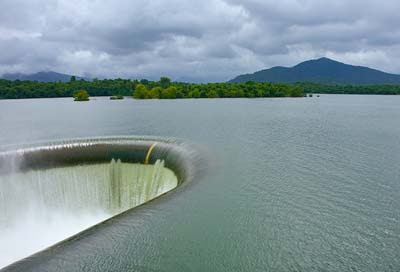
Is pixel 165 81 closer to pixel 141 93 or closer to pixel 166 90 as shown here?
pixel 141 93

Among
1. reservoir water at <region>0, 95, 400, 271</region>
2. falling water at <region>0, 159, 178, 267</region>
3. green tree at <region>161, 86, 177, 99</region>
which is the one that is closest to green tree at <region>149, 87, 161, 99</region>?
green tree at <region>161, 86, 177, 99</region>

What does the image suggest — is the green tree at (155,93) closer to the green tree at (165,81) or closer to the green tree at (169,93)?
the green tree at (169,93)

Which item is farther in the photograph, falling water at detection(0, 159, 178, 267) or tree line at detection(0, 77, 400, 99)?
tree line at detection(0, 77, 400, 99)

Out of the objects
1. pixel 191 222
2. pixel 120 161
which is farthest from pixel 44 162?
pixel 191 222

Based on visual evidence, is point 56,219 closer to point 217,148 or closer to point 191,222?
point 191,222

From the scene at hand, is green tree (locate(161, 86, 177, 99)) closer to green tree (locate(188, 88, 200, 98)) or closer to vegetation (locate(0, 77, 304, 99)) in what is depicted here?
vegetation (locate(0, 77, 304, 99))

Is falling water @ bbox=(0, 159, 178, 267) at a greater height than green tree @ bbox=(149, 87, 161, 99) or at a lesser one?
lesser

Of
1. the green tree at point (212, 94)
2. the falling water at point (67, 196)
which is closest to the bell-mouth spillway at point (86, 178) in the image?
the falling water at point (67, 196)

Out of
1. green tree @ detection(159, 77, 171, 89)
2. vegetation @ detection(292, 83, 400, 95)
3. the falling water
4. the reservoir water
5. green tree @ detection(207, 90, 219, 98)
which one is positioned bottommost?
the falling water
